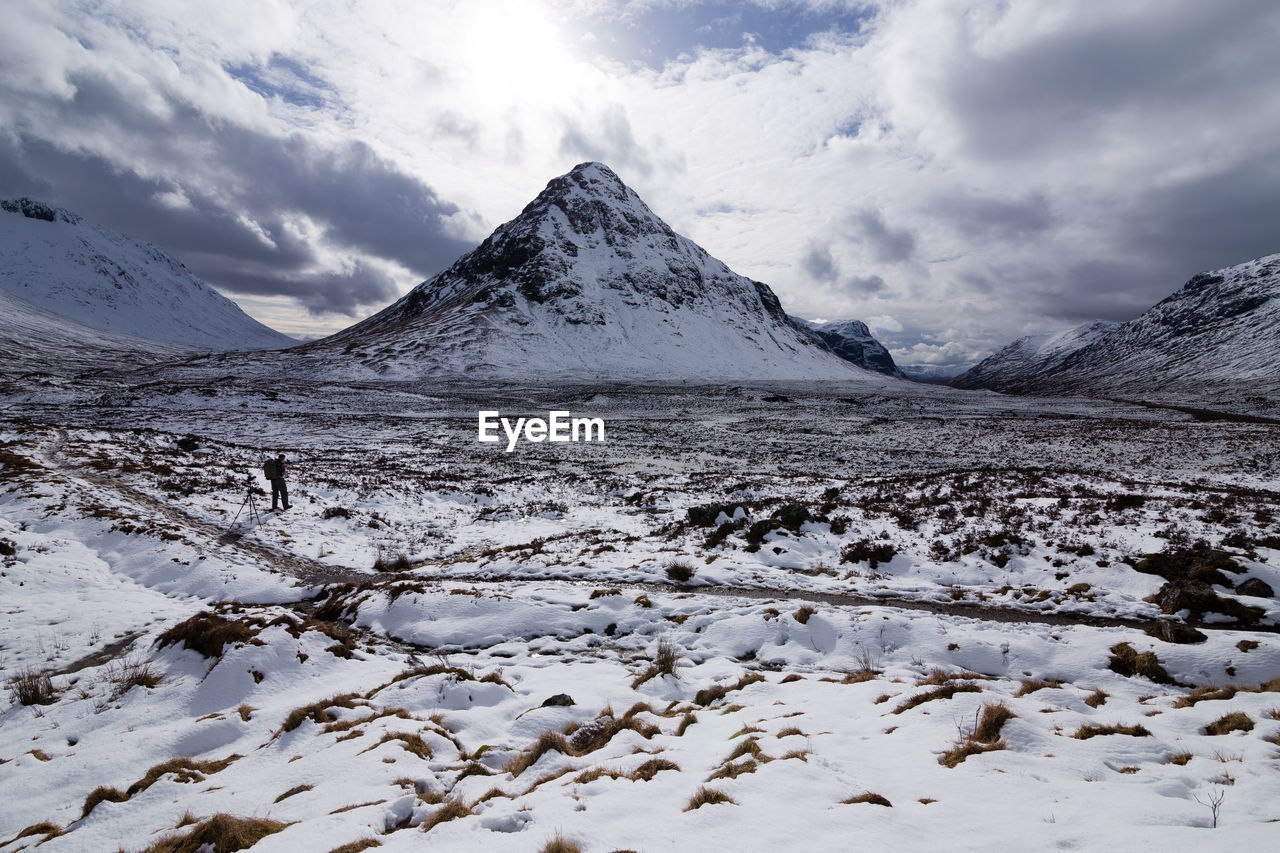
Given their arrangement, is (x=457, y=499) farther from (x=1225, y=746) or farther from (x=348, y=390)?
(x=348, y=390)

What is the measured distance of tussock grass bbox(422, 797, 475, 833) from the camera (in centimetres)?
561

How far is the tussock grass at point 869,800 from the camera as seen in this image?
5259 mm

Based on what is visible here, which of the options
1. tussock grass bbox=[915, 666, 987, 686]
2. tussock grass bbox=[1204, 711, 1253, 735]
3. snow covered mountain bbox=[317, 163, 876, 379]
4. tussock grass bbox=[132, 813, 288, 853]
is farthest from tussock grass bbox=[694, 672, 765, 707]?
snow covered mountain bbox=[317, 163, 876, 379]

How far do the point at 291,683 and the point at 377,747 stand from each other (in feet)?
11.2

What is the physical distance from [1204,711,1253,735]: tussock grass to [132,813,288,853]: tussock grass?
35.5 feet

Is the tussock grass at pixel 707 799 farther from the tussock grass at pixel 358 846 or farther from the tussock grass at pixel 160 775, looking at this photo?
the tussock grass at pixel 160 775

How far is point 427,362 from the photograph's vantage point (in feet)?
433

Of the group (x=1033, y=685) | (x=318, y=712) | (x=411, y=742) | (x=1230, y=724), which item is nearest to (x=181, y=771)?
(x=318, y=712)

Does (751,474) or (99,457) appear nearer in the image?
(99,457)

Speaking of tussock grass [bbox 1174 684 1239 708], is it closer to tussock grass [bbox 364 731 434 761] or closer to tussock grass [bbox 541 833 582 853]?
tussock grass [bbox 541 833 582 853]

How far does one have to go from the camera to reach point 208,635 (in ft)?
31.8

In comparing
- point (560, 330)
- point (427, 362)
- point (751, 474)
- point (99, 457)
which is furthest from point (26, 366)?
point (751, 474)

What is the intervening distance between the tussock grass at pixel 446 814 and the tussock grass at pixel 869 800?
Answer: 402cm

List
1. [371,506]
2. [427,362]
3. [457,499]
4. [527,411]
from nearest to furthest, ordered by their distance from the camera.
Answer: [371,506] → [457,499] → [527,411] → [427,362]
